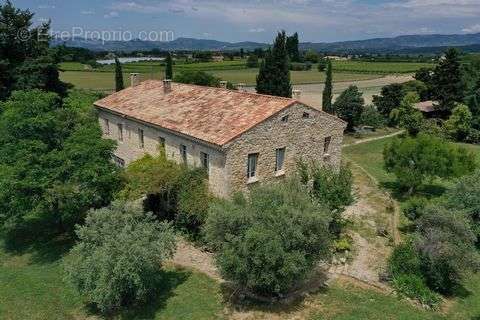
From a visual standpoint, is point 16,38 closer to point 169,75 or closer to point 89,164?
point 169,75

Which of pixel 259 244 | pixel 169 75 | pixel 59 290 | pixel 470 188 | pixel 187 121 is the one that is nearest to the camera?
pixel 259 244

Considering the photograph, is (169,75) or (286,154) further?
(169,75)

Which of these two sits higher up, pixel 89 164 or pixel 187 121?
pixel 187 121

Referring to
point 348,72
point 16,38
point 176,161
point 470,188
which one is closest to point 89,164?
point 176,161

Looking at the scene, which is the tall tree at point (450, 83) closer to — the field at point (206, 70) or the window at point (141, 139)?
the field at point (206, 70)

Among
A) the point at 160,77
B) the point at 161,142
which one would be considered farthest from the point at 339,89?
the point at 161,142

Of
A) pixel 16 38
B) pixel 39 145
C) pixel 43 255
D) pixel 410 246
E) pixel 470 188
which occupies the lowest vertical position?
pixel 43 255

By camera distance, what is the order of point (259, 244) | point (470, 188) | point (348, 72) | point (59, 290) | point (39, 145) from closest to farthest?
point (259, 244)
point (59, 290)
point (39, 145)
point (470, 188)
point (348, 72)
